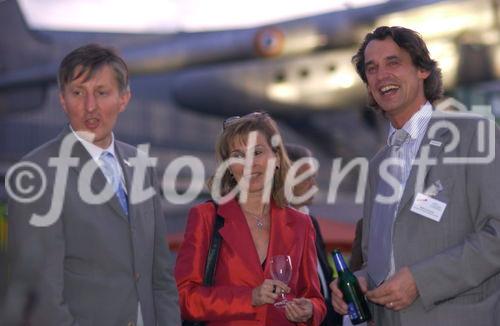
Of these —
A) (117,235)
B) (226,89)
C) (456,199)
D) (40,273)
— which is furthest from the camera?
(226,89)

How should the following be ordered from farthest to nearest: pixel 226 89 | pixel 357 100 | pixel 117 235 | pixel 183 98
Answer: pixel 183 98
pixel 226 89
pixel 357 100
pixel 117 235

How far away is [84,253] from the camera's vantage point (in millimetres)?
2496

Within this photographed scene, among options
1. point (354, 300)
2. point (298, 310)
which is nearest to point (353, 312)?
point (354, 300)

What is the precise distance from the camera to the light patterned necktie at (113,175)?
2648 millimetres

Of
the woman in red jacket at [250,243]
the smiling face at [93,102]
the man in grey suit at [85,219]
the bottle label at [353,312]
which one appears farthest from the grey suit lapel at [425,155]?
the smiling face at [93,102]

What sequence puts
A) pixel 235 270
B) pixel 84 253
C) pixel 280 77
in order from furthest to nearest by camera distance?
pixel 280 77 < pixel 235 270 < pixel 84 253

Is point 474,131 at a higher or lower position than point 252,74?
lower

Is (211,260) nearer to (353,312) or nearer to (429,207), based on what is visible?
(353,312)

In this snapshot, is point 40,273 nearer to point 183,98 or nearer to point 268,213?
point 268,213

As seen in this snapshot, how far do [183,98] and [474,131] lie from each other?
54.7 ft

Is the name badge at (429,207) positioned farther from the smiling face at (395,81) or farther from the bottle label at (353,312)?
the bottle label at (353,312)

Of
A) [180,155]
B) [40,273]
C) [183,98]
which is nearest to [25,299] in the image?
[40,273]

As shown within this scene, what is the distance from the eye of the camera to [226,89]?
57.1 feet

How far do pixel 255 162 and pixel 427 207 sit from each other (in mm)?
902
